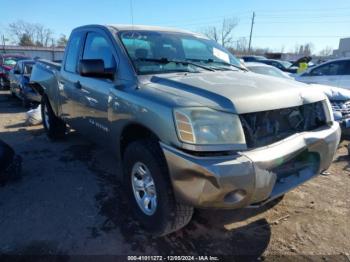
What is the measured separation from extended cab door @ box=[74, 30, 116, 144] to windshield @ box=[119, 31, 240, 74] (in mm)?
266

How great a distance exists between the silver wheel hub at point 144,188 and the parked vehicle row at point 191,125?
11 millimetres

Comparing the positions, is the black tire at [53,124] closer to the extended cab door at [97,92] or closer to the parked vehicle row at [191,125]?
the extended cab door at [97,92]

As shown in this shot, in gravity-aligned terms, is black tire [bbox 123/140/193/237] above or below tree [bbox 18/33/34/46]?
below

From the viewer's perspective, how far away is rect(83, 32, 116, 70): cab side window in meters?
3.34

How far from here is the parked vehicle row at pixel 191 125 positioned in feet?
7.25

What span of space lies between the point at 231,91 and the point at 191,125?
505mm

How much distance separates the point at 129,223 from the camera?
9.96ft

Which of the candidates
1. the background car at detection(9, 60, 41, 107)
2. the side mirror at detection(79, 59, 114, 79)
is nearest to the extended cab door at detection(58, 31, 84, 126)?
the side mirror at detection(79, 59, 114, 79)

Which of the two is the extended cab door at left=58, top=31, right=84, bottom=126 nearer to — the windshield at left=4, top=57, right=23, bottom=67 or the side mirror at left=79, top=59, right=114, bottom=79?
the side mirror at left=79, top=59, right=114, bottom=79

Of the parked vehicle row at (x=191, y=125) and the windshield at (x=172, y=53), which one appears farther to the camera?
the windshield at (x=172, y=53)

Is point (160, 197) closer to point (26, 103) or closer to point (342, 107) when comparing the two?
point (342, 107)

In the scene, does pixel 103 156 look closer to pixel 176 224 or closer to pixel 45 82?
pixel 45 82

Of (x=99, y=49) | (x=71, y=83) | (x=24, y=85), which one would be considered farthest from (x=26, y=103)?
(x=99, y=49)

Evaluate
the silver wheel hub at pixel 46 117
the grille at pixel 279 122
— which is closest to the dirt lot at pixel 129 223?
the grille at pixel 279 122
